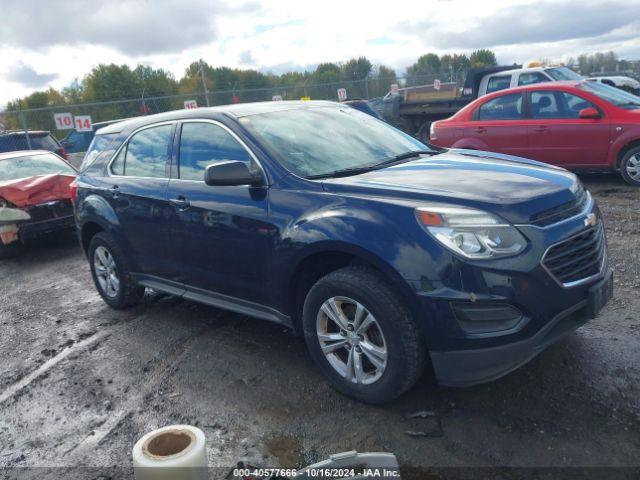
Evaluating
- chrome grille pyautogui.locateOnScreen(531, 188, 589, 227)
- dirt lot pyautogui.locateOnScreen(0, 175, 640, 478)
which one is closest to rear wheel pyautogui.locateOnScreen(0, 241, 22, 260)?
dirt lot pyautogui.locateOnScreen(0, 175, 640, 478)

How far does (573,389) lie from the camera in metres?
3.41

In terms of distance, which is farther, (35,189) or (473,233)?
(35,189)

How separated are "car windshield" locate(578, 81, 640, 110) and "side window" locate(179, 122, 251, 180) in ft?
21.8

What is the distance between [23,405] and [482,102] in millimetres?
8119

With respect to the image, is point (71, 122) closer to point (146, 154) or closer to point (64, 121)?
point (64, 121)

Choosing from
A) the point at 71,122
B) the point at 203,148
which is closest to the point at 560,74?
the point at 203,148

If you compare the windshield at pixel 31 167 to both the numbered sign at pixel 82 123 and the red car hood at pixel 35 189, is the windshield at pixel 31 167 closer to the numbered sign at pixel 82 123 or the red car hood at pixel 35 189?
the red car hood at pixel 35 189

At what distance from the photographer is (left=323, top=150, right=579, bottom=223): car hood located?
318cm

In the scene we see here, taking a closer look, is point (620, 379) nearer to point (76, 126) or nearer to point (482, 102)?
point (482, 102)

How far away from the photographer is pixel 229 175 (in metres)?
3.77

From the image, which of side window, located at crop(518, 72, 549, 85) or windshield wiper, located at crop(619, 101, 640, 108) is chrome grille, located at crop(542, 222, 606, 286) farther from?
side window, located at crop(518, 72, 549, 85)

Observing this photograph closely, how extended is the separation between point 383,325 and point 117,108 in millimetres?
20147

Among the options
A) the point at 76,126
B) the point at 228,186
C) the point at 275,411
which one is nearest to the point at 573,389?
the point at 275,411

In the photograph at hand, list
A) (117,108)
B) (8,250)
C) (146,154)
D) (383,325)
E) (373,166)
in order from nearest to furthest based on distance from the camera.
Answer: (383,325) < (373,166) < (146,154) < (8,250) < (117,108)
